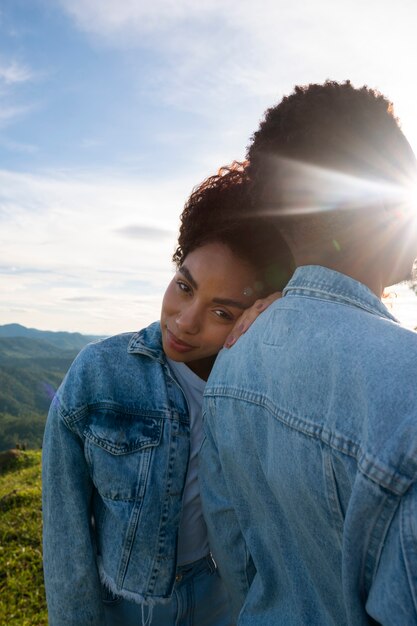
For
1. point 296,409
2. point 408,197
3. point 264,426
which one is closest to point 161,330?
point 264,426

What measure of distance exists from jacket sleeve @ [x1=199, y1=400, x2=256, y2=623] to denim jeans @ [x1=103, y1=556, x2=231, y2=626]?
34cm

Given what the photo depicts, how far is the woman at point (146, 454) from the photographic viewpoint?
205 centimetres

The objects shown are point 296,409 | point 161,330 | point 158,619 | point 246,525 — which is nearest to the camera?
point 296,409

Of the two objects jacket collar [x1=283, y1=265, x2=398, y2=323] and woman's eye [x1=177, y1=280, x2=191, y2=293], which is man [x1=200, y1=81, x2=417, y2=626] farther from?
woman's eye [x1=177, y1=280, x2=191, y2=293]

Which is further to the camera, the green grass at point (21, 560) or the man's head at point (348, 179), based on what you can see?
the green grass at point (21, 560)

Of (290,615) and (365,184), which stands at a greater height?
(365,184)

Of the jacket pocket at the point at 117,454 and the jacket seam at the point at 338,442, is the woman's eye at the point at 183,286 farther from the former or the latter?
the jacket seam at the point at 338,442

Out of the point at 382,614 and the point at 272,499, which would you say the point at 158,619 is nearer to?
the point at 272,499

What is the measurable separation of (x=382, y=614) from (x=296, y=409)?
0.53 metres

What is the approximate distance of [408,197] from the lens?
166 cm

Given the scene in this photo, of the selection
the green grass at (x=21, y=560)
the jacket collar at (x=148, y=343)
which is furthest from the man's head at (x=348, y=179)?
the green grass at (x=21, y=560)

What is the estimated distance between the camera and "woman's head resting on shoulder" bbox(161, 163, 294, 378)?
2.31 meters

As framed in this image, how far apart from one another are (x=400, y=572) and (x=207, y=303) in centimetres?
150

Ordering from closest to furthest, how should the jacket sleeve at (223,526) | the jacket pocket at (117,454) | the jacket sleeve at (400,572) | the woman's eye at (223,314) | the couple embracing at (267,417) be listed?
the jacket sleeve at (400,572)
the couple embracing at (267,417)
the jacket sleeve at (223,526)
the jacket pocket at (117,454)
the woman's eye at (223,314)
